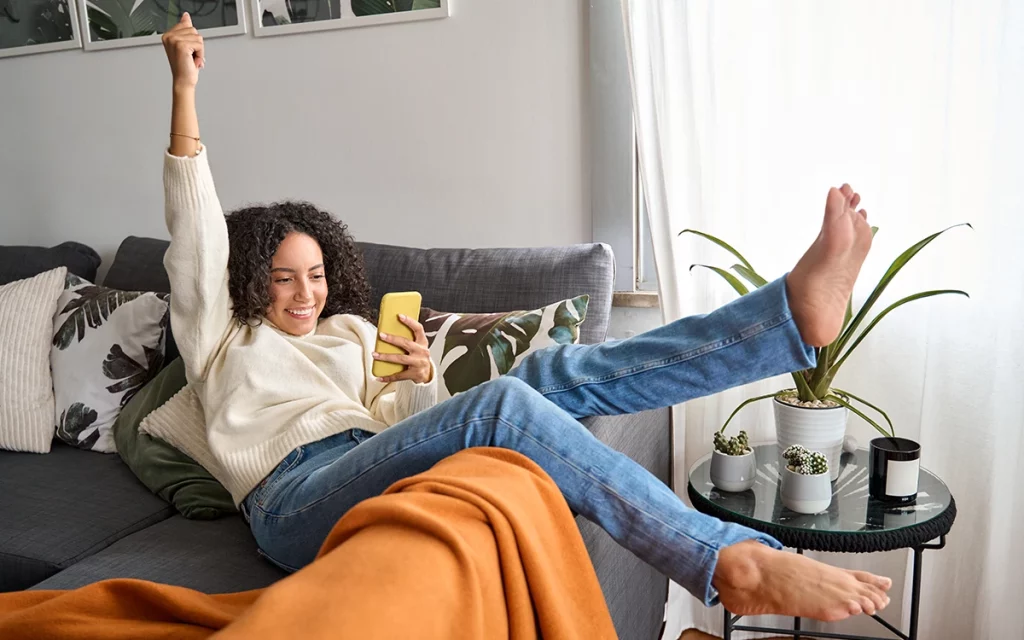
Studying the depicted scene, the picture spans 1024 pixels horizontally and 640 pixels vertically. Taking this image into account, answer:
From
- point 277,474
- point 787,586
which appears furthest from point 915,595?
point 277,474

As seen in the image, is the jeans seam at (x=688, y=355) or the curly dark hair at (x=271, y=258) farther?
the curly dark hair at (x=271, y=258)

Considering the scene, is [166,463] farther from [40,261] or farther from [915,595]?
[915,595]

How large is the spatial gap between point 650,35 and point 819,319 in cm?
91

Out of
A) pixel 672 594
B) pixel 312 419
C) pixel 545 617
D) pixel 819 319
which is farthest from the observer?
pixel 672 594

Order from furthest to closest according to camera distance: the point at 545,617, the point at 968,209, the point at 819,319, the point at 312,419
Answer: the point at 968,209 → the point at 312,419 → the point at 819,319 → the point at 545,617

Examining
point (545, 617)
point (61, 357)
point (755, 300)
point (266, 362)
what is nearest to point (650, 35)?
point (755, 300)

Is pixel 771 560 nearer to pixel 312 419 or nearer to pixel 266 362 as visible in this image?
pixel 312 419

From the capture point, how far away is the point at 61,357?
1.95 metres

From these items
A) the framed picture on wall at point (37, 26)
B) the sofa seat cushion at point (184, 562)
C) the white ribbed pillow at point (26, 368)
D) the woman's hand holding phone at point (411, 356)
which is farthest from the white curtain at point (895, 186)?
the framed picture on wall at point (37, 26)

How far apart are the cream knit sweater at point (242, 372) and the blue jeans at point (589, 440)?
0.17ft

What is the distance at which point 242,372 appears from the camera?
1.47 metres

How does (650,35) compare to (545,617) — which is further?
(650,35)

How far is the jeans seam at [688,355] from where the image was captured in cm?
116

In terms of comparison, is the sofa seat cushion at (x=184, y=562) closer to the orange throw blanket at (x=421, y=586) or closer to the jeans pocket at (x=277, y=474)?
the jeans pocket at (x=277, y=474)
